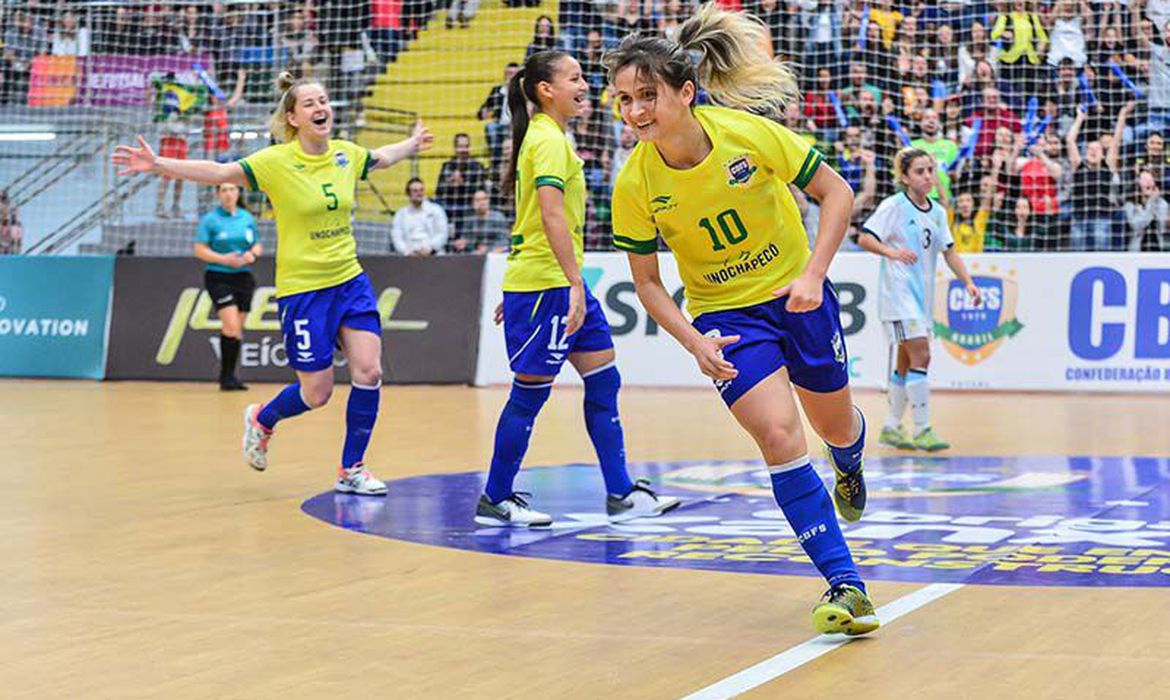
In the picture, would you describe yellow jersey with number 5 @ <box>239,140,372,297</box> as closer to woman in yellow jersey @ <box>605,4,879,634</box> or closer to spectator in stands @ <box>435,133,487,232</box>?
woman in yellow jersey @ <box>605,4,879,634</box>

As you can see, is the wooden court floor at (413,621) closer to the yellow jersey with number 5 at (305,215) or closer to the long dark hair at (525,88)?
the yellow jersey with number 5 at (305,215)

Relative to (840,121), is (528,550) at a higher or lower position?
lower

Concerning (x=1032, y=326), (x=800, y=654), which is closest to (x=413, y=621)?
(x=800, y=654)

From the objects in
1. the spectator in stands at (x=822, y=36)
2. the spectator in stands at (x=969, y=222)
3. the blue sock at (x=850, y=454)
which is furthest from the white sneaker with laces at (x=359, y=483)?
the spectator in stands at (x=822, y=36)

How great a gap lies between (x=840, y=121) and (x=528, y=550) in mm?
12471

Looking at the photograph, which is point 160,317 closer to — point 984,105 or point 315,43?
point 315,43

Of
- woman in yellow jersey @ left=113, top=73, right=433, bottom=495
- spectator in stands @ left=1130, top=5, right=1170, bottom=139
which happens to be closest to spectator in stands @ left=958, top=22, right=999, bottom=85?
spectator in stands @ left=1130, top=5, right=1170, bottom=139

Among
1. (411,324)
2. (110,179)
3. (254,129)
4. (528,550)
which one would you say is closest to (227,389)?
(411,324)

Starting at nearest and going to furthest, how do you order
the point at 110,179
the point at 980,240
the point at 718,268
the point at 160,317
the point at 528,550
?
the point at 718,268 < the point at 528,550 < the point at 980,240 < the point at 160,317 < the point at 110,179

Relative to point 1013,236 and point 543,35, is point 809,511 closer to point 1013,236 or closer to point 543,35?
point 1013,236

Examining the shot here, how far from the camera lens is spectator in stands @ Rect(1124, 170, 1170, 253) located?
1692 centimetres

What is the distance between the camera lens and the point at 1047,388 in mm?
16297

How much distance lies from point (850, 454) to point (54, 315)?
48.3ft

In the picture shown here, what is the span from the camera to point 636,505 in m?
7.85
